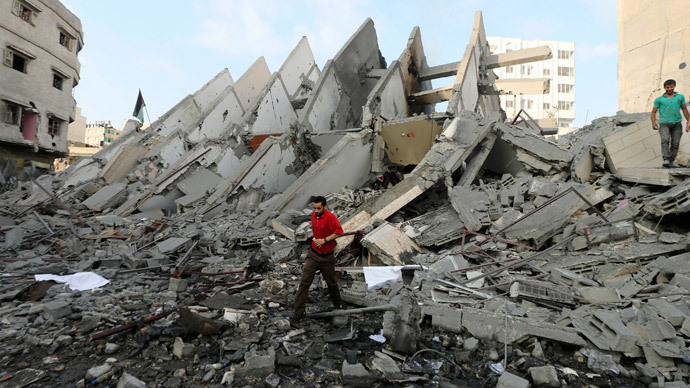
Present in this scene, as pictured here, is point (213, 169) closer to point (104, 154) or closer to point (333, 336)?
point (104, 154)

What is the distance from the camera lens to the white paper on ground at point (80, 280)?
4.30 meters

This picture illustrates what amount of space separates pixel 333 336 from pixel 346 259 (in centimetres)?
252

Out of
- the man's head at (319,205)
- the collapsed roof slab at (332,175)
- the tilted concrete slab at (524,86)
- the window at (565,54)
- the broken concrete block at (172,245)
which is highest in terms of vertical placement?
the window at (565,54)

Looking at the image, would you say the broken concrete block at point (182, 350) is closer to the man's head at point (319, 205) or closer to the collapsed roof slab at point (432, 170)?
the man's head at point (319, 205)

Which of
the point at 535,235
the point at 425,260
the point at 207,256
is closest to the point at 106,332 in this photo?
the point at 207,256

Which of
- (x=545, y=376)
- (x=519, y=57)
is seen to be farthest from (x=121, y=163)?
(x=519, y=57)

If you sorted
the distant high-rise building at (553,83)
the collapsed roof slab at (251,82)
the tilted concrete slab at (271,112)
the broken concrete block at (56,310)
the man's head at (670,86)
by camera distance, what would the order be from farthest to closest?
the distant high-rise building at (553,83) → the collapsed roof slab at (251,82) → the tilted concrete slab at (271,112) → the man's head at (670,86) → the broken concrete block at (56,310)

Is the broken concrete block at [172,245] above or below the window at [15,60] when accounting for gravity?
below

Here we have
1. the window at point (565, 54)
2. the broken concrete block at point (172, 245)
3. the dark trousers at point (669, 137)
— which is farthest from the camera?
the window at point (565, 54)

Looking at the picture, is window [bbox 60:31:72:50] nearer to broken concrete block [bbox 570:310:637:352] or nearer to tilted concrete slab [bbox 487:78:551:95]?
tilted concrete slab [bbox 487:78:551:95]

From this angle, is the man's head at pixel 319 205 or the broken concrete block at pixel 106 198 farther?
the broken concrete block at pixel 106 198

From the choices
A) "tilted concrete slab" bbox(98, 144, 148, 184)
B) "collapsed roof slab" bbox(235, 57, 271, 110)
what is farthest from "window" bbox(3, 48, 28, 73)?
"collapsed roof slab" bbox(235, 57, 271, 110)

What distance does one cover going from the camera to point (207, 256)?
585 cm

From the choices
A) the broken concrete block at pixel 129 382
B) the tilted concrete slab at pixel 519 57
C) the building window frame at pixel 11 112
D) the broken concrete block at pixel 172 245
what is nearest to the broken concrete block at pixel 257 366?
the broken concrete block at pixel 129 382
